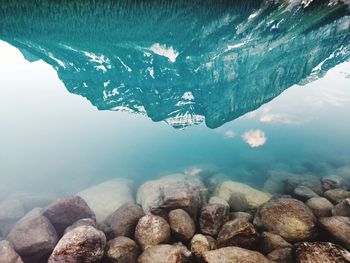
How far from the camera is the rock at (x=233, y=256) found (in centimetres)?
413

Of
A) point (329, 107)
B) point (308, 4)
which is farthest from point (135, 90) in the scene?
point (329, 107)

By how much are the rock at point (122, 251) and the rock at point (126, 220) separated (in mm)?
488

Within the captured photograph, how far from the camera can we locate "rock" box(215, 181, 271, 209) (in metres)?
7.37

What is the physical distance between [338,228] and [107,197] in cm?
670

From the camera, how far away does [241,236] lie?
195 inches

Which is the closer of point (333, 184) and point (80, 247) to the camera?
point (80, 247)

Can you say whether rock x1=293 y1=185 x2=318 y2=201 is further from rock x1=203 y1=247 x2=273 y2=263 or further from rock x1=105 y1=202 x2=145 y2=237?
rock x1=105 y1=202 x2=145 y2=237

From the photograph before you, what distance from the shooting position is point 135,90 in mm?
5754

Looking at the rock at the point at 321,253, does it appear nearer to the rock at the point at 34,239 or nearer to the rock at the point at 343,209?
the rock at the point at 343,209

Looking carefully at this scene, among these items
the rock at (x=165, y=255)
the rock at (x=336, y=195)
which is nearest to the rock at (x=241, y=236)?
the rock at (x=165, y=255)

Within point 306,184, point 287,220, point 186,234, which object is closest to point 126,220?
point 186,234

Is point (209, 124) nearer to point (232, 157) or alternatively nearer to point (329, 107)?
point (232, 157)

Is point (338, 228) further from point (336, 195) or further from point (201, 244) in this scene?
point (201, 244)

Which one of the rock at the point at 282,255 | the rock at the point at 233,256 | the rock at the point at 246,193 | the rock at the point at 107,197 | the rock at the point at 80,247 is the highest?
the rock at the point at 80,247
